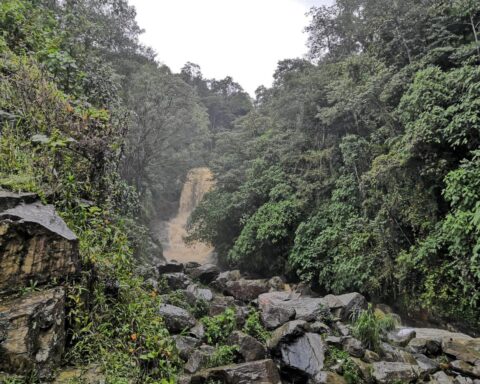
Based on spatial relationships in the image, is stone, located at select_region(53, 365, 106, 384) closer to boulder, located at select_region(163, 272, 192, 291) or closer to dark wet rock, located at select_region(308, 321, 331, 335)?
dark wet rock, located at select_region(308, 321, 331, 335)

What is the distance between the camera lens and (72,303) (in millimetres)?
3049

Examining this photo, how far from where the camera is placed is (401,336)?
755cm

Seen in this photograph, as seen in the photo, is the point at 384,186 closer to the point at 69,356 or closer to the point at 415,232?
the point at 415,232

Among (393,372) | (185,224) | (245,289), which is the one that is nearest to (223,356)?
(393,372)

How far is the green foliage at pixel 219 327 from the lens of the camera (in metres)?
6.25

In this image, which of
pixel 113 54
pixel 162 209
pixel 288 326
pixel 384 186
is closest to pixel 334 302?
pixel 288 326

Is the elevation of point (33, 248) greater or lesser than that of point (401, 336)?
greater

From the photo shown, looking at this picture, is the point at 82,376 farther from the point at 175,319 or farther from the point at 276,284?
the point at 276,284

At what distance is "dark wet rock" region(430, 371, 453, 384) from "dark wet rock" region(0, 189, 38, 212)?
22.5 ft

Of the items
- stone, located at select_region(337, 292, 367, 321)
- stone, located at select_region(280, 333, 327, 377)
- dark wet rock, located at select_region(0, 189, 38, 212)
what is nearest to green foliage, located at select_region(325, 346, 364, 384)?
stone, located at select_region(280, 333, 327, 377)

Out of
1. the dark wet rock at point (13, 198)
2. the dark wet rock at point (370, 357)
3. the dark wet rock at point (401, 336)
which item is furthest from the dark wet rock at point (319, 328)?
the dark wet rock at point (13, 198)

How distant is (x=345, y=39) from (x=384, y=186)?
10.7 meters

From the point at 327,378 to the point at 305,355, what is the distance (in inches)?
20.1

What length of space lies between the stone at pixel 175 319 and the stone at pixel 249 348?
3.25ft
